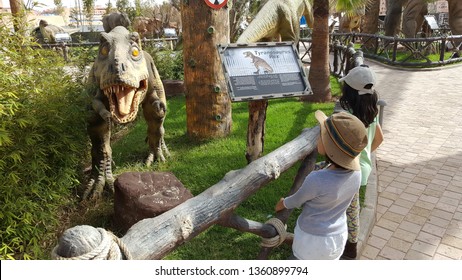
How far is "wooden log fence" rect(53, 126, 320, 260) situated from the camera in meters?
1.62

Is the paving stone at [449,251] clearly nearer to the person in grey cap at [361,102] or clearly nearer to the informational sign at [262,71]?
the person in grey cap at [361,102]

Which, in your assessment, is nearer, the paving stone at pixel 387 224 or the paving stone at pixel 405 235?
the paving stone at pixel 405 235

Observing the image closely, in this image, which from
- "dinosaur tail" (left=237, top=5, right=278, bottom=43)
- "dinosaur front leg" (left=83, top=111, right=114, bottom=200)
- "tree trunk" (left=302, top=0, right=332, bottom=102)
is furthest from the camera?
"tree trunk" (left=302, top=0, right=332, bottom=102)

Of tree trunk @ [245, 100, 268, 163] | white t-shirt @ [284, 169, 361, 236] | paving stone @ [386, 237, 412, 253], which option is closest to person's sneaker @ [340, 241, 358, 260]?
paving stone @ [386, 237, 412, 253]

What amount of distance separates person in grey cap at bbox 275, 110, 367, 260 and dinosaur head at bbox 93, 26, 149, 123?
1.51m

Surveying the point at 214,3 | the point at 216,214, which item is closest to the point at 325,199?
the point at 216,214

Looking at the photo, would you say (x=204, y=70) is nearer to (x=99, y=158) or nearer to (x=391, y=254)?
(x=99, y=158)

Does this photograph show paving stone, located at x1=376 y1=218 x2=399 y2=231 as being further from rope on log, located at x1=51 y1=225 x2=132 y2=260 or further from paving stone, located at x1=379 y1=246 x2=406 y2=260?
rope on log, located at x1=51 y1=225 x2=132 y2=260

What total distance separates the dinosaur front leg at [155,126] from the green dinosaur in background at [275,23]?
1661 millimetres

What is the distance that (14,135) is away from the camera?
2428mm

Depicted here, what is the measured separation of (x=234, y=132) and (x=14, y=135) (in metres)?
3.33

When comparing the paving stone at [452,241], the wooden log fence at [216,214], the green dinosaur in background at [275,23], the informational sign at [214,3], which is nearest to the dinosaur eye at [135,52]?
the informational sign at [214,3]

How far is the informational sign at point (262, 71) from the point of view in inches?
112

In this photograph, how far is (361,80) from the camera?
2371mm
